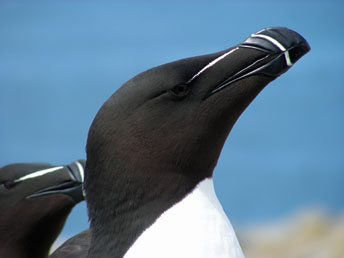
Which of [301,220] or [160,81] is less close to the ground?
[160,81]

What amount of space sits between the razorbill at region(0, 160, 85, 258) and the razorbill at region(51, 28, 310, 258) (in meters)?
1.21

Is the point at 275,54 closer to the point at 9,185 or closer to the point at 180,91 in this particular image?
the point at 180,91

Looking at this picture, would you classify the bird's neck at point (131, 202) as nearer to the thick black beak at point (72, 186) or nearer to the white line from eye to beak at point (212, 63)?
the white line from eye to beak at point (212, 63)

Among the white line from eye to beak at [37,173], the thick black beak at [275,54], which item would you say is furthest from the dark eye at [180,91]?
the white line from eye to beak at [37,173]

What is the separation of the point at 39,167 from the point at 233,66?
1.89m

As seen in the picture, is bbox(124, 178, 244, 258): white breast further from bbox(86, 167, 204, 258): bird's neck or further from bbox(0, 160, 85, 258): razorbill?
bbox(0, 160, 85, 258): razorbill

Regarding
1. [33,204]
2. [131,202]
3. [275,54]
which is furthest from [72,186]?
[275,54]

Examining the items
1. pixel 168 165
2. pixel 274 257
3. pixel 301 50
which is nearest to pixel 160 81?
pixel 168 165

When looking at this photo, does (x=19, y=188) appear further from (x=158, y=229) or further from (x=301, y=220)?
(x=301, y=220)

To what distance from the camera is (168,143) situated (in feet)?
8.67

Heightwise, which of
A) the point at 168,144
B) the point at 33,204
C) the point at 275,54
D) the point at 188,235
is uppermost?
the point at 275,54

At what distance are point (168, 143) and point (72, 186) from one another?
1.39 m

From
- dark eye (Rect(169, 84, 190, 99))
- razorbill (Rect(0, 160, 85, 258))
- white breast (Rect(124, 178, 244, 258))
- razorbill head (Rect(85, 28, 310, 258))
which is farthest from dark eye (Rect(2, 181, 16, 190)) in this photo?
dark eye (Rect(169, 84, 190, 99))

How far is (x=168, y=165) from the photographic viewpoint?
2.64 m
